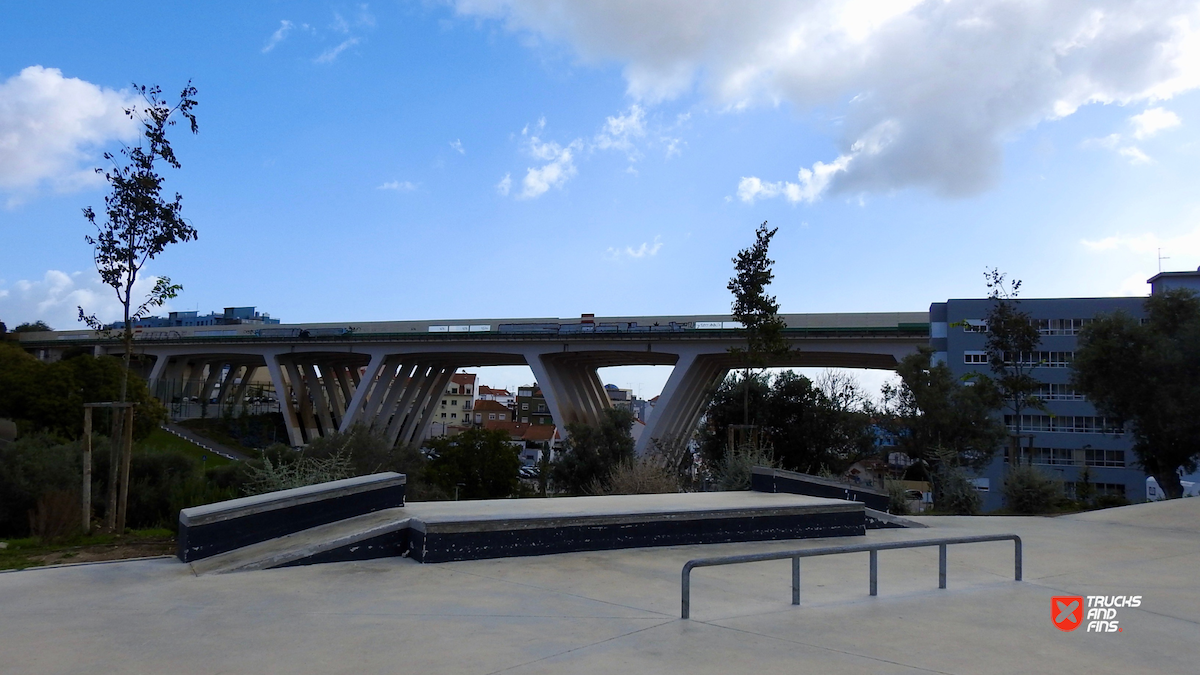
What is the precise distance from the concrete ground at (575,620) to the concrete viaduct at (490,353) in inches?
1195

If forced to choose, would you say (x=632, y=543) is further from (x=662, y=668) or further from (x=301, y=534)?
(x=662, y=668)

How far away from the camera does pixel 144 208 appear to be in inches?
424

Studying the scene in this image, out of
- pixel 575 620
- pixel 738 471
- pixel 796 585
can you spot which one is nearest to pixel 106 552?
pixel 575 620

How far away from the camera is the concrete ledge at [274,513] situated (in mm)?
7410

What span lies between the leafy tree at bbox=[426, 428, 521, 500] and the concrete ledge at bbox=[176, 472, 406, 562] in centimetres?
2799

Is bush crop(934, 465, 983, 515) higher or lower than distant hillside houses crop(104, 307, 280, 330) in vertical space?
lower

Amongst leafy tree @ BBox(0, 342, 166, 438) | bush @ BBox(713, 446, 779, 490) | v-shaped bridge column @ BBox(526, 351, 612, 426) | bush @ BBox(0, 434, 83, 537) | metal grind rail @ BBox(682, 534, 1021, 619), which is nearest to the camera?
metal grind rail @ BBox(682, 534, 1021, 619)

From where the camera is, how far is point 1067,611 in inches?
250

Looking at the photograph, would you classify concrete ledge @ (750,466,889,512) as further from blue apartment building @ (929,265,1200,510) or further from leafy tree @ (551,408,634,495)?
blue apartment building @ (929,265,1200,510)

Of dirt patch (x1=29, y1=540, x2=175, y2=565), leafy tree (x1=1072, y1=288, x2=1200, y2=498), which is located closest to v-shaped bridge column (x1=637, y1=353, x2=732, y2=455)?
leafy tree (x1=1072, y1=288, x2=1200, y2=498)

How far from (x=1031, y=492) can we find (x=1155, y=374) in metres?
7.40

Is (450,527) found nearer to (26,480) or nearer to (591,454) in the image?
(26,480)

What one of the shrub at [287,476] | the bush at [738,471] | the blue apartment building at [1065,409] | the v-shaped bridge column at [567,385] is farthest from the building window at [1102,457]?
the shrub at [287,476]

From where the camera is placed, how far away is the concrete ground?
15.2 ft
